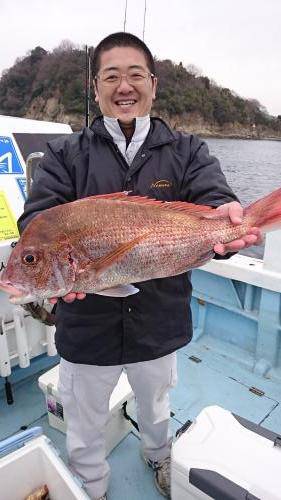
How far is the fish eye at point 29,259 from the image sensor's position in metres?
1.70

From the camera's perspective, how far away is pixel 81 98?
32.1 metres

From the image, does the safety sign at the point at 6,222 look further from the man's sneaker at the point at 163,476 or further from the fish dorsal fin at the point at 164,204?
the man's sneaker at the point at 163,476

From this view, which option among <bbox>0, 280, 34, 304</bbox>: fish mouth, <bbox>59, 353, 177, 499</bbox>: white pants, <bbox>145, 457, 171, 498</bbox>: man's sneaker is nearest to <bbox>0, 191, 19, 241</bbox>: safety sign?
<bbox>59, 353, 177, 499</bbox>: white pants

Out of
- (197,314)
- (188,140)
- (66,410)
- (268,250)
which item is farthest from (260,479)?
(197,314)

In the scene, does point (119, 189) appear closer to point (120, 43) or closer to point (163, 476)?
point (120, 43)

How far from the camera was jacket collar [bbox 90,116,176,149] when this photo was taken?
2.11 meters

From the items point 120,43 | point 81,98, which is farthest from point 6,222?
point 81,98

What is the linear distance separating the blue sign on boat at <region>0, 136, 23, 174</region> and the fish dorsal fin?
1.91 metres

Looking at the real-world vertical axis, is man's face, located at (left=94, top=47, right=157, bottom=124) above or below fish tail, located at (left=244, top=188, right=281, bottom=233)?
above

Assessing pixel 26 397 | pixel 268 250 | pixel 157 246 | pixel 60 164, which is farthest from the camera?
pixel 268 250

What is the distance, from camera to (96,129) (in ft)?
6.95

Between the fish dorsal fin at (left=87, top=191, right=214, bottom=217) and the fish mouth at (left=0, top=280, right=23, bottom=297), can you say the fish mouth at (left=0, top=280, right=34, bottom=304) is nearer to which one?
the fish mouth at (left=0, top=280, right=23, bottom=297)

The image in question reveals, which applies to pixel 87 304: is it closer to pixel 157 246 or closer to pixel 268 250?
pixel 157 246

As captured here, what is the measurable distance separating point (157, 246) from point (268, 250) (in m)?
2.45
